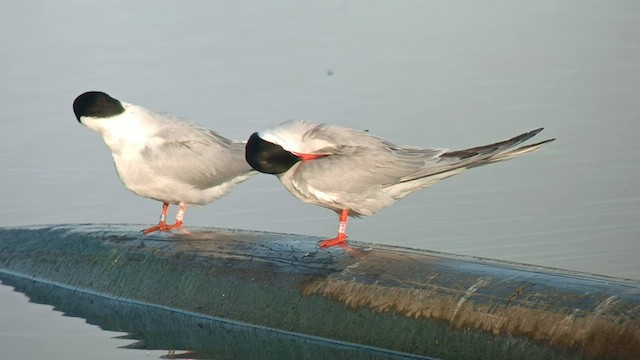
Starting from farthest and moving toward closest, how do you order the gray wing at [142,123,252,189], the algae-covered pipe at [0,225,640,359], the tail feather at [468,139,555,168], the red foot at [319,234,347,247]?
1. the gray wing at [142,123,252,189]
2. the red foot at [319,234,347,247]
3. the tail feather at [468,139,555,168]
4. the algae-covered pipe at [0,225,640,359]

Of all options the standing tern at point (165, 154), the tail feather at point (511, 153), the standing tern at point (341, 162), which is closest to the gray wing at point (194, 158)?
the standing tern at point (165, 154)

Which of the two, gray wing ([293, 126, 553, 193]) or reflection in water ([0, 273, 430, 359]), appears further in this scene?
gray wing ([293, 126, 553, 193])

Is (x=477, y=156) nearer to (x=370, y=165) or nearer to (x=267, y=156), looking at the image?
(x=370, y=165)

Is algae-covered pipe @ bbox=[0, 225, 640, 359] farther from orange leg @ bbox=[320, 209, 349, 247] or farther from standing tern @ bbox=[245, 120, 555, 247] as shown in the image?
standing tern @ bbox=[245, 120, 555, 247]

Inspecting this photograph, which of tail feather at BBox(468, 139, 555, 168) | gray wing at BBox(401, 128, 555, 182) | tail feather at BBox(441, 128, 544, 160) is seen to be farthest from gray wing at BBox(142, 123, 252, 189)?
tail feather at BBox(468, 139, 555, 168)

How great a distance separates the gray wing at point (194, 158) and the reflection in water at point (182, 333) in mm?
747

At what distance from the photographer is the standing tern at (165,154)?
7.94 m

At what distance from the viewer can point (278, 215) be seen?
31.2ft

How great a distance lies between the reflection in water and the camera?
6938 mm

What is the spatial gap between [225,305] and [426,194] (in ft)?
8.85

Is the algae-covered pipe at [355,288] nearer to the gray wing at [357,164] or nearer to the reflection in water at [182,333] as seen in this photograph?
the reflection in water at [182,333]

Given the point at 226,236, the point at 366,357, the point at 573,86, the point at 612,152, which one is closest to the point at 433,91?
the point at 573,86

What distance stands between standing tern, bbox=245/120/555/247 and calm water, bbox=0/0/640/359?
1187 millimetres

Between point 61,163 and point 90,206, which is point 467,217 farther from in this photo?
point 61,163
